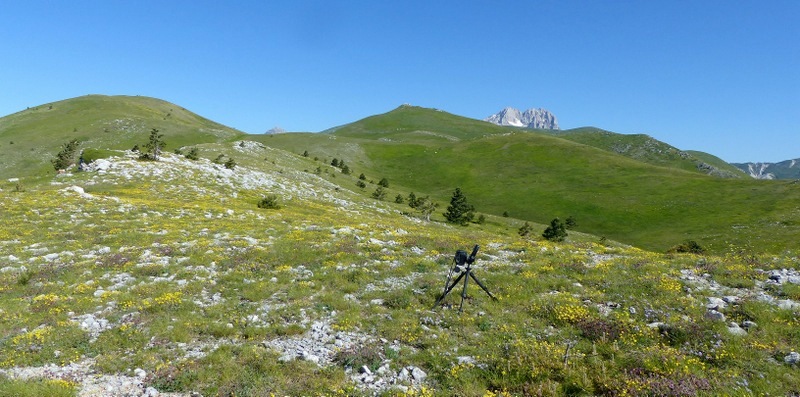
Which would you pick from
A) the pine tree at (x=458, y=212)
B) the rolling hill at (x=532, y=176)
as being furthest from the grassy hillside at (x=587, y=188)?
the pine tree at (x=458, y=212)

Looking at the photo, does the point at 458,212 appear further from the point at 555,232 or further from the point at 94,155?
the point at 94,155

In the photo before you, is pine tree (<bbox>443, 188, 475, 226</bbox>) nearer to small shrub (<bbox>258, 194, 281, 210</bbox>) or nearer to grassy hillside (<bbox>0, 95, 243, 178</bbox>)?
small shrub (<bbox>258, 194, 281, 210</bbox>)

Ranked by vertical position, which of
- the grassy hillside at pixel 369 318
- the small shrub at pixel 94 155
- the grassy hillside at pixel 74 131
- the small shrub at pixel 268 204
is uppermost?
the grassy hillside at pixel 74 131

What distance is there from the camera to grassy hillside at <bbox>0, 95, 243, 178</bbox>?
9794cm

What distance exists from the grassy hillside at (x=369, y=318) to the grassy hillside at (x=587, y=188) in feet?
176

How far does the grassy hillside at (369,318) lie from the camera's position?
31.6 ft

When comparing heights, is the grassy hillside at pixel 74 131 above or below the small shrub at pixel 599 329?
above

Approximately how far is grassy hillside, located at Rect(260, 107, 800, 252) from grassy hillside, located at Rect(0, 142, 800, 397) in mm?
53559

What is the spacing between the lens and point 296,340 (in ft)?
39.7

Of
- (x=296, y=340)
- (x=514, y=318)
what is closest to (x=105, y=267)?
(x=296, y=340)

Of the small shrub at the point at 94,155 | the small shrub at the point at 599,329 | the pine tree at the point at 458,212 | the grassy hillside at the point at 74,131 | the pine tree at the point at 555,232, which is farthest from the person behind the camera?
the grassy hillside at the point at 74,131

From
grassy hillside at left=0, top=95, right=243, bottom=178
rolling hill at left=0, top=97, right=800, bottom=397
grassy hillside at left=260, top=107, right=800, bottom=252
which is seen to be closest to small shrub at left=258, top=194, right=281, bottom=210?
rolling hill at left=0, top=97, right=800, bottom=397

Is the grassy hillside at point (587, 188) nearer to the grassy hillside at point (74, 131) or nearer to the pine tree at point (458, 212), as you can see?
the pine tree at point (458, 212)

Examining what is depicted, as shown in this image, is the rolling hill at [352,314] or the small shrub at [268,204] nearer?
the rolling hill at [352,314]
